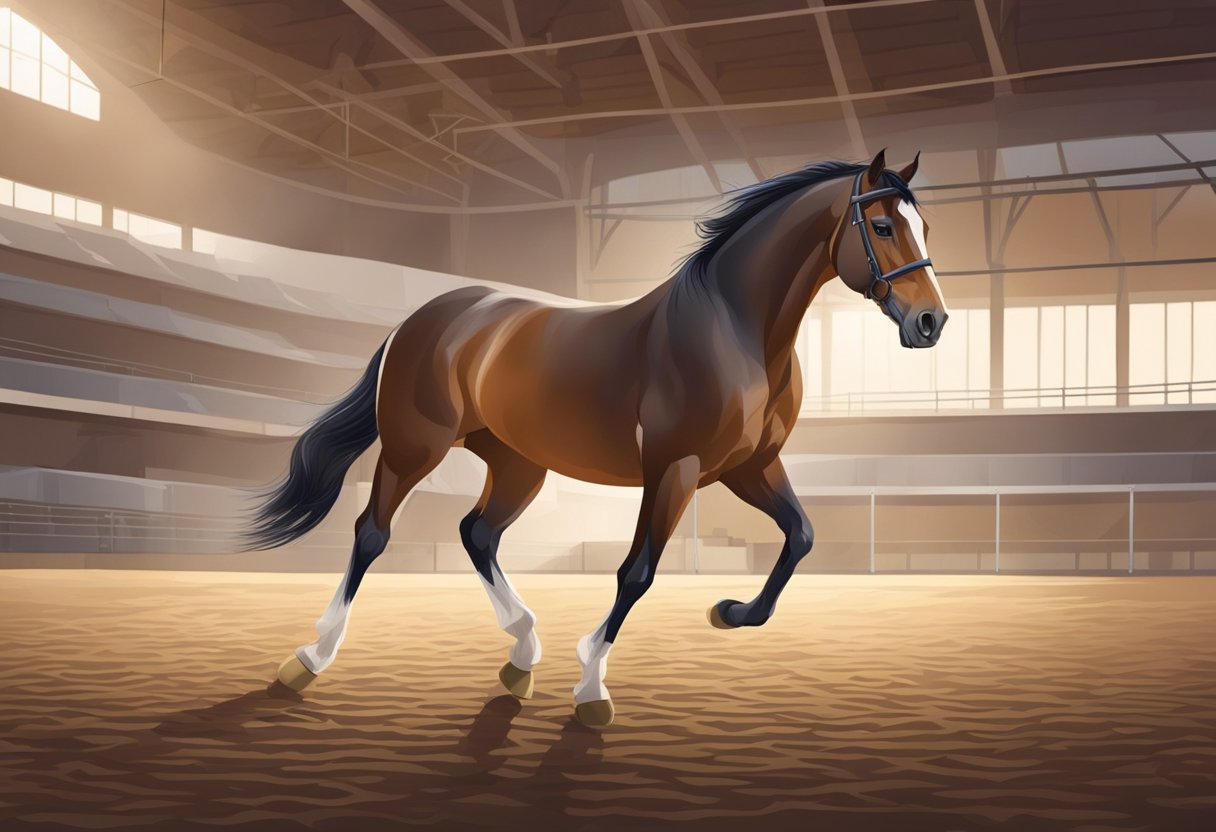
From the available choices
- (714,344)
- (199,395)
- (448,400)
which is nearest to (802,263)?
(714,344)

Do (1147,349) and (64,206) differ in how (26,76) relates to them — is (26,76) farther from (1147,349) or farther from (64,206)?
(1147,349)

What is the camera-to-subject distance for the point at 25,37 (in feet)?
61.6

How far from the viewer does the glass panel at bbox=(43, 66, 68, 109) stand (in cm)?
1942

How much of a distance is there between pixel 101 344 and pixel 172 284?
6.61 ft

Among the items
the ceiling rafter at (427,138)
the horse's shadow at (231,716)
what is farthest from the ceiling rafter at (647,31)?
the horse's shadow at (231,716)

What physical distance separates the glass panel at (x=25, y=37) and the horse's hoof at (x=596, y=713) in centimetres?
1886

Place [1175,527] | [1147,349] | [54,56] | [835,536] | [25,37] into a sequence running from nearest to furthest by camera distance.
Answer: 1. [25,37]
2. [1175,527]
3. [54,56]
4. [835,536]
5. [1147,349]

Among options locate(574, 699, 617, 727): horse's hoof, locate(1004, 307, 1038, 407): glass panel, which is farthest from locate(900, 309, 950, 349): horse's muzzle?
locate(1004, 307, 1038, 407): glass panel

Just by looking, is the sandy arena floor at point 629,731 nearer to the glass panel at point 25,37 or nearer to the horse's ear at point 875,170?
the horse's ear at point 875,170

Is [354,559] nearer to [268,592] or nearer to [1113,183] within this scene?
[268,592]

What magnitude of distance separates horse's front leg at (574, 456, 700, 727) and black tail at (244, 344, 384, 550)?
152 centimetres

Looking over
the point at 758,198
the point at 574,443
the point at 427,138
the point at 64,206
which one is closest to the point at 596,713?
the point at 574,443

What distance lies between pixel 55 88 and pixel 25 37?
1.03m

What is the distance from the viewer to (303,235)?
23062 millimetres
